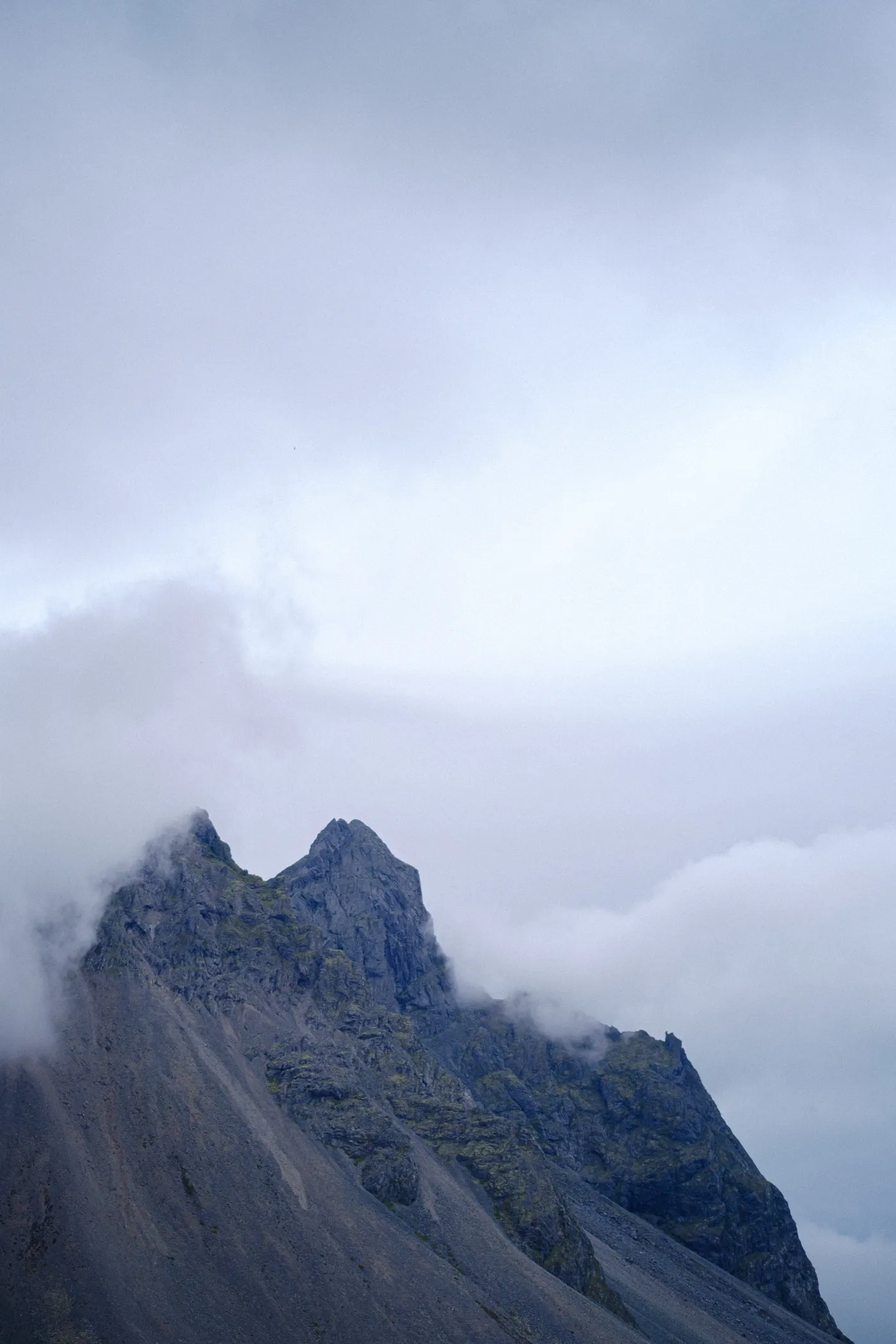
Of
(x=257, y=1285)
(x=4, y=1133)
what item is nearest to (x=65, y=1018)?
(x=4, y=1133)

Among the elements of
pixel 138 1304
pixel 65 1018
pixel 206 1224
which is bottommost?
pixel 138 1304

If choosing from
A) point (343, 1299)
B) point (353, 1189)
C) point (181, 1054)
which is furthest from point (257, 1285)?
point (181, 1054)

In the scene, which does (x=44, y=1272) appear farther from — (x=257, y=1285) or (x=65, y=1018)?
(x=65, y=1018)

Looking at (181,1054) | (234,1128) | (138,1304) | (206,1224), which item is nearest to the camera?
(138,1304)

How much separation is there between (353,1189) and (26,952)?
75.5 m

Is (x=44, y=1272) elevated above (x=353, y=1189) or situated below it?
below

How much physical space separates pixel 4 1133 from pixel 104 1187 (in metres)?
17.6

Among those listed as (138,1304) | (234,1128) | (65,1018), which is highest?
(65,1018)

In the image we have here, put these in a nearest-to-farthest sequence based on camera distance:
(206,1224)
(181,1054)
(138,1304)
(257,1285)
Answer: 1. (138,1304)
2. (257,1285)
3. (206,1224)
4. (181,1054)

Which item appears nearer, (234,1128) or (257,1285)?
(257,1285)

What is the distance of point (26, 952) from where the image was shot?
19162 cm

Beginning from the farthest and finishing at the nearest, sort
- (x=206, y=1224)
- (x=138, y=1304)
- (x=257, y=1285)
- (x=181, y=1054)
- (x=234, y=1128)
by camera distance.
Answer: (x=181, y=1054)
(x=234, y=1128)
(x=206, y=1224)
(x=257, y=1285)
(x=138, y=1304)

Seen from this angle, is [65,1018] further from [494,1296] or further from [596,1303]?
[596,1303]

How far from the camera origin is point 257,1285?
463 ft
